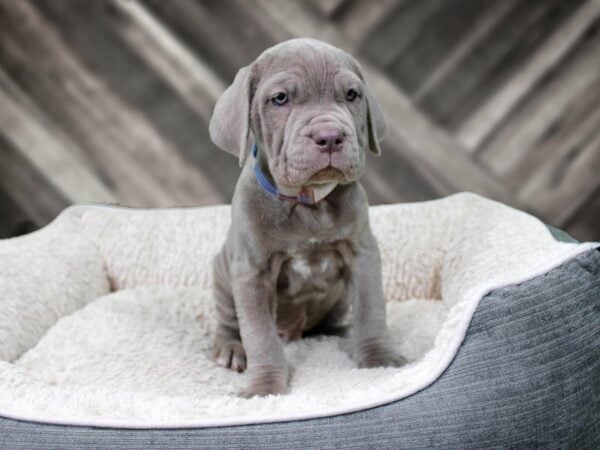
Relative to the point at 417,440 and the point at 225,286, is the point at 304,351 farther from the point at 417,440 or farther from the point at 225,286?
the point at 417,440

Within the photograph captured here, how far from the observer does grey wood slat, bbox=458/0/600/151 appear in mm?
3305

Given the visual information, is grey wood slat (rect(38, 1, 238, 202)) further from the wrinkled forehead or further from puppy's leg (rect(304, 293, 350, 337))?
the wrinkled forehead

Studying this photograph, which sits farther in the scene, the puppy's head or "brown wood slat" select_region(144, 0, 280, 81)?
"brown wood slat" select_region(144, 0, 280, 81)

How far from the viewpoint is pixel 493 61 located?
131 inches

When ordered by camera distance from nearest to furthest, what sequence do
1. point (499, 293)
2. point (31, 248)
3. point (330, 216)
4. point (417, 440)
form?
point (417, 440) < point (499, 293) < point (330, 216) < point (31, 248)

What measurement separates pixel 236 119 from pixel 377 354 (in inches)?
28.4

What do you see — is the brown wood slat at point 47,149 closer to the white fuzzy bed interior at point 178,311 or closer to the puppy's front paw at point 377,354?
the white fuzzy bed interior at point 178,311

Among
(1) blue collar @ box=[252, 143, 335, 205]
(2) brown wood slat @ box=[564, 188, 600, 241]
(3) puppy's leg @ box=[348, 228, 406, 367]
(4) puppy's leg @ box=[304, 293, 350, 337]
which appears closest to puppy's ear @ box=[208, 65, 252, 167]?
(1) blue collar @ box=[252, 143, 335, 205]

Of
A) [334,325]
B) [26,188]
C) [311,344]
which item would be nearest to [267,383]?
[311,344]

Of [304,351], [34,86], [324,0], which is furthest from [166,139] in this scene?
[304,351]

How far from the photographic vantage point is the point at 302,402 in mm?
1505

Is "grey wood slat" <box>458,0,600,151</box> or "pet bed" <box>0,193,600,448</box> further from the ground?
"grey wood slat" <box>458,0,600,151</box>

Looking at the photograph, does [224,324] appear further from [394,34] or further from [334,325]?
[394,34]

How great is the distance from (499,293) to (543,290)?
110 mm
